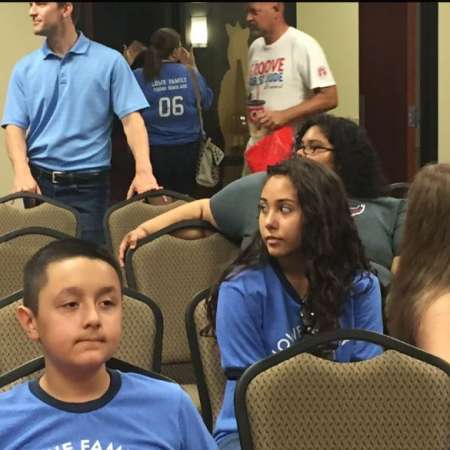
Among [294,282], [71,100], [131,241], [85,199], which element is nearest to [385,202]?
[131,241]

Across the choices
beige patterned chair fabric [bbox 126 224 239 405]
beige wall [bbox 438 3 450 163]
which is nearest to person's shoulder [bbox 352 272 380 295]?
beige patterned chair fabric [bbox 126 224 239 405]

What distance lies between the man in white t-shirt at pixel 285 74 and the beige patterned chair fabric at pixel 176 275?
5.33ft

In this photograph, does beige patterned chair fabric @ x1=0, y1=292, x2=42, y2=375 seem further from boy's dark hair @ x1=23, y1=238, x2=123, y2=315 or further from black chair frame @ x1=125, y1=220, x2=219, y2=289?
black chair frame @ x1=125, y1=220, x2=219, y2=289

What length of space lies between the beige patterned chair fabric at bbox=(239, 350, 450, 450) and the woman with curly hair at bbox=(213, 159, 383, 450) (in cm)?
31

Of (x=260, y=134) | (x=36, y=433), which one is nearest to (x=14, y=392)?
(x=36, y=433)

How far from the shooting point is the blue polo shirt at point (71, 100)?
4039 mm

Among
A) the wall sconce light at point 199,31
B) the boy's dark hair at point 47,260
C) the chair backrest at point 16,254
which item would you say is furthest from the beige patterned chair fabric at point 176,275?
the wall sconce light at point 199,31

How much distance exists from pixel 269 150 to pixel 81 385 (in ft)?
8.73

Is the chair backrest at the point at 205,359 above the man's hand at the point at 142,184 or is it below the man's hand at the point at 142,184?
below

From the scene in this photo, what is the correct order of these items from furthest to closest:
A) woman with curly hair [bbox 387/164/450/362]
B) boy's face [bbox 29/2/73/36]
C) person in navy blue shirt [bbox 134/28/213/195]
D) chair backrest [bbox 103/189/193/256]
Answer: person in navy blue shirt [bbox 134/28/213/195] → boy's face [bbox 29/2/73/36] → chair backrest [bbox 103/189/193/256] → woman with curly hair [bbox 387/164/450/362]

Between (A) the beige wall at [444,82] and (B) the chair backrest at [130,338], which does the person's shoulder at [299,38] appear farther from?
(B) the chair backrest at [130,338]

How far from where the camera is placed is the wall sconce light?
234 inches

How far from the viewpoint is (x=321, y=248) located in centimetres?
233

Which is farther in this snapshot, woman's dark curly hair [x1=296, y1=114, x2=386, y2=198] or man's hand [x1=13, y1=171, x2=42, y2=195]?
man's hand [x1=13, y1=171, x2=42, y2=195]
